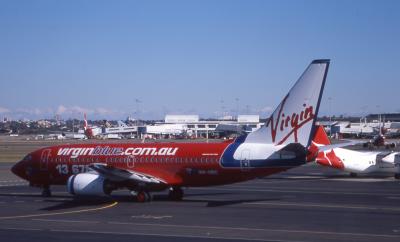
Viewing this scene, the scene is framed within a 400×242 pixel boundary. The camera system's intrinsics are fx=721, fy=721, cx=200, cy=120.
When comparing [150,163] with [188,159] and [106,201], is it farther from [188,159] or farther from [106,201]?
[106,201]

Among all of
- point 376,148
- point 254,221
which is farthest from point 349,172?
point 376,148

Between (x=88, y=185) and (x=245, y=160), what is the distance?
25.6ft

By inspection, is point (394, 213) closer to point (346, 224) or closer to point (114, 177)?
point (346, 224)

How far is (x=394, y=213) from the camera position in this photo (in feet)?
95.6

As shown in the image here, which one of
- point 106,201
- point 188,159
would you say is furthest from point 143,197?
point 188,159

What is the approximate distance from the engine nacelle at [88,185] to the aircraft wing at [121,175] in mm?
450

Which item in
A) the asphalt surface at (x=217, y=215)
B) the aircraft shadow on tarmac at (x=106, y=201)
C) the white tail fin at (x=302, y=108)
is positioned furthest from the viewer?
the aircraft shadow on tarmac at (x=106, y=201)

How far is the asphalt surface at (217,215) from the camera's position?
2264 cm

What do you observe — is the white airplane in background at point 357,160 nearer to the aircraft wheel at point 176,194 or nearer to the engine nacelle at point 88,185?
the aircraft wheel at point 176,194

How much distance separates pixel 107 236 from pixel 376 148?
82305 millimetres

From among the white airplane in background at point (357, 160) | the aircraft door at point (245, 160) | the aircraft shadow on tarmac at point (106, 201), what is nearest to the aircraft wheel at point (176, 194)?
the aircraft shadow on tarmac at point (106, 201)

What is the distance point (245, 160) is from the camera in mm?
32406

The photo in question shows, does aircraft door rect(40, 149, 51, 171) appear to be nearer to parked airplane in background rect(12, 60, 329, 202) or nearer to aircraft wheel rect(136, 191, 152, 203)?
parked airplane in background rect(12, 60, 329, 202)

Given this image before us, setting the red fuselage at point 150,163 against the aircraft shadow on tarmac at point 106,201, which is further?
the red fuselage at point 150,163
